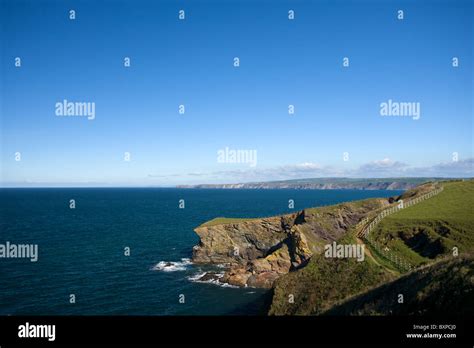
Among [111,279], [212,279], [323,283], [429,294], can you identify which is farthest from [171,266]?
[429,294]

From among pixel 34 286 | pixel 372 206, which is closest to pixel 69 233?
pixel 34 286

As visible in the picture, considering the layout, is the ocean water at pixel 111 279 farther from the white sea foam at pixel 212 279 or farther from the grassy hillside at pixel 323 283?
the grassy hillside at pixel 323 283

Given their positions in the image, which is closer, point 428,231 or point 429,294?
point 429,294

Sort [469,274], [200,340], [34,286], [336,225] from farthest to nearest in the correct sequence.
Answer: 1. [336,225]
2. [34,286]
3. [469,274]
4. [200,340]

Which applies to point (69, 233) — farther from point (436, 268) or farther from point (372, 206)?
point (436, 268)

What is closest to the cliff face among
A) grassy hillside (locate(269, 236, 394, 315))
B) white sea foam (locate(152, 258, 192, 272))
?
white sea foam (locate(152, 258, 192, 272))

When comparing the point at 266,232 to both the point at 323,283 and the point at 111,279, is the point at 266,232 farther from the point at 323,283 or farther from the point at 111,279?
the point at 323,283
